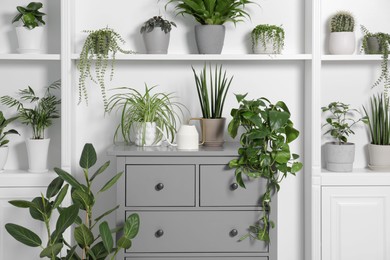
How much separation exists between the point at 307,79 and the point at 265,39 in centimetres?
34

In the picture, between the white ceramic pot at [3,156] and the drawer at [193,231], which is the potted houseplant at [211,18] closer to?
the drawer at [193,231]

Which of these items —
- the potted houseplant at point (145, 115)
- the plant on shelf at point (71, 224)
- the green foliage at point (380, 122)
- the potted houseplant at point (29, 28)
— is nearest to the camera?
the plant on shelf at point (71, 224)

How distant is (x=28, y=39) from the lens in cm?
305

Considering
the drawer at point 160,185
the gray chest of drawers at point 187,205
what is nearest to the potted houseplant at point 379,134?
the gray chest of drawers at point 187,205

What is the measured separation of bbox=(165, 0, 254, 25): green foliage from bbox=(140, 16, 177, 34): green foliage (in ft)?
0.41

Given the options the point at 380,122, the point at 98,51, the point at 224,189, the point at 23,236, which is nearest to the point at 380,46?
the point at 380,122

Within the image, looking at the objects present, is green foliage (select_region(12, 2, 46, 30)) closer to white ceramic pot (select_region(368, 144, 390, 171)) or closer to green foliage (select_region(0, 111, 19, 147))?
green foliage (select_region(0, 111, 19, 147))

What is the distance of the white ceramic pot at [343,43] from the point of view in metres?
3.08

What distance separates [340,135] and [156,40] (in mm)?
1134

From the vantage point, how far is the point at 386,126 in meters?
3.15

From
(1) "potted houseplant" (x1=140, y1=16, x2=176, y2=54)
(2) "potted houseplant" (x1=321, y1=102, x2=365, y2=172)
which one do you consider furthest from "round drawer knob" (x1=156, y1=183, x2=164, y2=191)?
(2) "potted houseplant" (x1=321, y1=102, x2=365, y2=172)

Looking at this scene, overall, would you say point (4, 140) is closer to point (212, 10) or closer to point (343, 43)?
point (212, 10)

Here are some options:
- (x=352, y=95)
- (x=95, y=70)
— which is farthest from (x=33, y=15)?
(x=352, y=95)

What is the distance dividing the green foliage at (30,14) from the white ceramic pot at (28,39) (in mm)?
29
